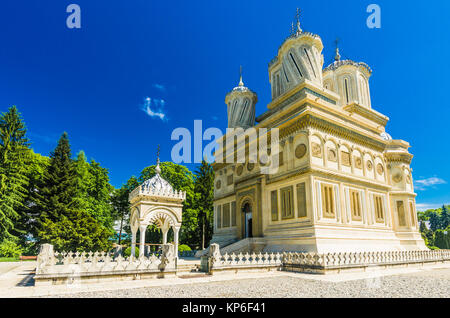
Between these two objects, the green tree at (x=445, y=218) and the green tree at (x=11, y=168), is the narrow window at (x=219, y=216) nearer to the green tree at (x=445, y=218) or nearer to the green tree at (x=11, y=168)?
the green tree at (x=11, y=168)

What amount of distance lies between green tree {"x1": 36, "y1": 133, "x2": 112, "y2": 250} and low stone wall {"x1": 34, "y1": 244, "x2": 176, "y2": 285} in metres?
11.5

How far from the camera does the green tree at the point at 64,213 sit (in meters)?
21.0

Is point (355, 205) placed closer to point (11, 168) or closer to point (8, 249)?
point (8, 249)

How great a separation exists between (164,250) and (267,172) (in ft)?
39.1

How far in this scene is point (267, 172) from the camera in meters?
22.0

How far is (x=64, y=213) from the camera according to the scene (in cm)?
2817

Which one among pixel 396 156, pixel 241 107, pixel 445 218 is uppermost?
pixel 241 107

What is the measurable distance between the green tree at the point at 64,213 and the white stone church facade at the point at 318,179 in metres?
10.2

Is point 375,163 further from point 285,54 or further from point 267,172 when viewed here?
point 285,54

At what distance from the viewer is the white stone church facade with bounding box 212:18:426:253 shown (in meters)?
18.6

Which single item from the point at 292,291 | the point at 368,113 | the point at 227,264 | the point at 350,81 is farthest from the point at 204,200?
the point at 292,291

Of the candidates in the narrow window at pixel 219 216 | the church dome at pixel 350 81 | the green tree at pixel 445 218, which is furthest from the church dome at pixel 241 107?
the green tree at pixel 445 218

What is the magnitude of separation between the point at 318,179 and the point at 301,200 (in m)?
1.79

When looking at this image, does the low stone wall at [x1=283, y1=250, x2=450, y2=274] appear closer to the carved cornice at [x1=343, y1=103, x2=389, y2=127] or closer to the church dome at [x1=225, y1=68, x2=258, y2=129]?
the carved cornice at [x1=343, y1=103, x2=389, y2=127]
